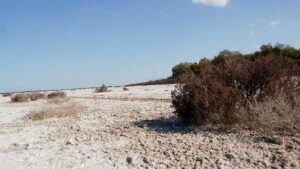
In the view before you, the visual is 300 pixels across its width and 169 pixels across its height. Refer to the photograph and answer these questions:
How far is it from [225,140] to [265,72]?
2945 mm

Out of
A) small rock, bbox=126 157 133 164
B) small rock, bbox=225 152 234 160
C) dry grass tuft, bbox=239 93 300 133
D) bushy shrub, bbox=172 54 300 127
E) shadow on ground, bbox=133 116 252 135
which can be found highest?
bushy shrub, bbox=172 54 300 127

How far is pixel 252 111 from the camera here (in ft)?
28.3

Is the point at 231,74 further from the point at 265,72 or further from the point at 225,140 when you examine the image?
the point at 225,140

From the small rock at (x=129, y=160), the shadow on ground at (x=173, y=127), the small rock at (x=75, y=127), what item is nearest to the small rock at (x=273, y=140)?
the shadow on ground at (x=173, y=127)

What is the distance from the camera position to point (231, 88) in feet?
30.5

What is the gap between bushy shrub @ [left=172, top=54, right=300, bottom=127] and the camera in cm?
896

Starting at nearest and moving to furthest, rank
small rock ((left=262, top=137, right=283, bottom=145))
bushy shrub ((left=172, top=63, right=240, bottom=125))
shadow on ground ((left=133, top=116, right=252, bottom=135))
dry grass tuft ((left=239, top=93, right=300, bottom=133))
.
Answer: small rock ((left=262, top=137, right=283, bottom=145))
dry grass tuft ((left=239, top=93, right=300, bottom=133))
shadow on ground ((left=133, top=116, right=252, bottom=135))
bushy shrub ((left=172, top=63, right=240, bottom=125))

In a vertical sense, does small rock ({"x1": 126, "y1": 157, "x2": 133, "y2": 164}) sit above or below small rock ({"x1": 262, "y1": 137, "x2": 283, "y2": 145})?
below

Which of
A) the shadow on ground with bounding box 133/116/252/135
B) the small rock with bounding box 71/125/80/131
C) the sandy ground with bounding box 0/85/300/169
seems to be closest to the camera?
the sandy ground with bounding box 0/85/300/169

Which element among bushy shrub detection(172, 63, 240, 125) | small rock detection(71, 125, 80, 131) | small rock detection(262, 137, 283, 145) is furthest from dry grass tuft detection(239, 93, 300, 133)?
small rock detection(71, 125, 80, 131)

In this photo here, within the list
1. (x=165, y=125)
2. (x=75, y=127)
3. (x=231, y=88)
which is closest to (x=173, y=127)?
(x=165, y=125)

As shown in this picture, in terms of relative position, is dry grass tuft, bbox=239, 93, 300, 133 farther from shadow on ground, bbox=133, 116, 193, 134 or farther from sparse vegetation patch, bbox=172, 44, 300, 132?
shadow on ground, bbox=133, 116, 193, 134

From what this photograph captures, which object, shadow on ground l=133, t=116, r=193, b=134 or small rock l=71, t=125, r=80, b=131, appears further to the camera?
small rock l=71, t=125, r=80, b=131

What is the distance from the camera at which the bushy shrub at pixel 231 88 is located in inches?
353
